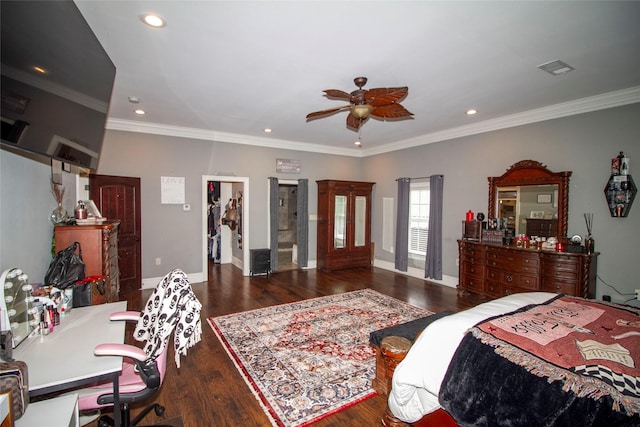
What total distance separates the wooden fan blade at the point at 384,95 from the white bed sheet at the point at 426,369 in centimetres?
189

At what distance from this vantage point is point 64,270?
2.53m

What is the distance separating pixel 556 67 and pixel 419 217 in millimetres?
3651

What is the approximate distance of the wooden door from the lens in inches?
181

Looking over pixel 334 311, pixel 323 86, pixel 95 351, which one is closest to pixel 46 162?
pixel 95 351

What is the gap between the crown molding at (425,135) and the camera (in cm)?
358

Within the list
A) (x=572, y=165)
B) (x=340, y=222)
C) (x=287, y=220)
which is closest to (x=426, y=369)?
(x=572, y=165)

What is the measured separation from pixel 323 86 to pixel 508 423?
10.5 ft

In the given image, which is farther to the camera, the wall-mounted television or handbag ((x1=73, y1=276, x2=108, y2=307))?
handbag ((x1=73, y1=276, x2=108, y2=307))

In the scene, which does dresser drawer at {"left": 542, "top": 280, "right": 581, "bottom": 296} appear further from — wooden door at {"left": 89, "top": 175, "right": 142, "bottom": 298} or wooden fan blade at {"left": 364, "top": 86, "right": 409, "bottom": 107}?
wooden door at {"left": 89, "top": 175, "right": 142, "bottom": 298}

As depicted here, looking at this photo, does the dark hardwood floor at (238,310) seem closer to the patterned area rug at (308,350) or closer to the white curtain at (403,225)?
the patterned area rug at (308,350)

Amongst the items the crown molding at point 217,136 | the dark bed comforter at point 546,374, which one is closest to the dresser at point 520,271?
the dark bed comforter at point 546,374

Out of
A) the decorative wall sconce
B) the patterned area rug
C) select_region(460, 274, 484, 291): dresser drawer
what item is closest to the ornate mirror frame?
the decorative wall sconce

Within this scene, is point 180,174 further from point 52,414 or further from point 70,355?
point 52,414

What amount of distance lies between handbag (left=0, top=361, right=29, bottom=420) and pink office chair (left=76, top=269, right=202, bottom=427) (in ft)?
1.02
